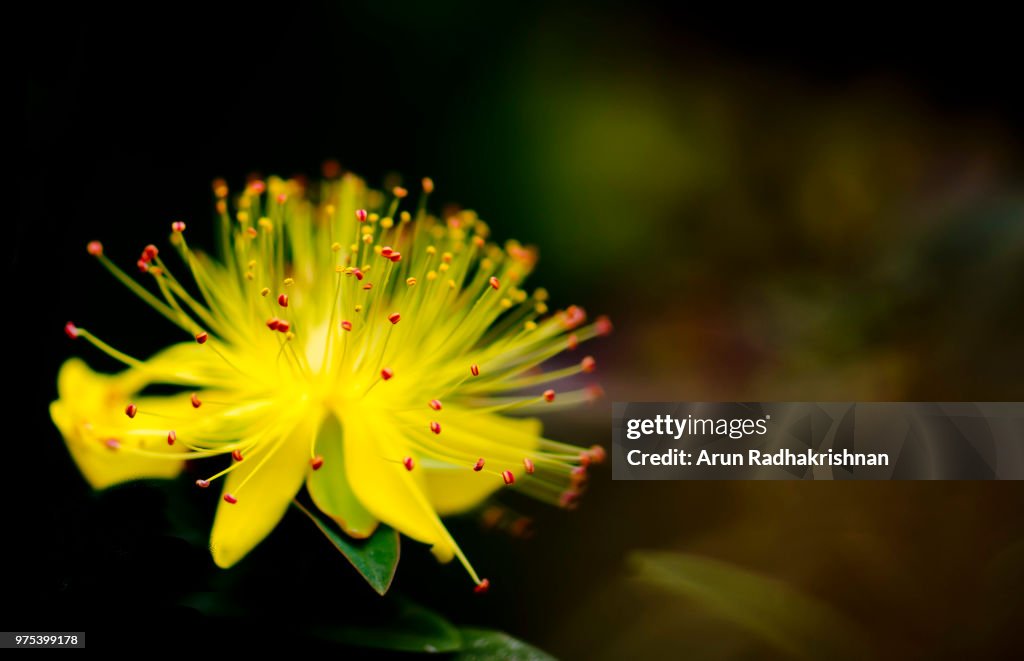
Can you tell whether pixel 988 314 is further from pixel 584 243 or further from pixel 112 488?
pixel 112 488

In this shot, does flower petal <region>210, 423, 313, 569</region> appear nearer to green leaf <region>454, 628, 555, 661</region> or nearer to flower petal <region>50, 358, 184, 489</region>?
flower petal <region>50, 358, 184, 489</region>

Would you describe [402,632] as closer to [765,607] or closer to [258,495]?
[258,495]

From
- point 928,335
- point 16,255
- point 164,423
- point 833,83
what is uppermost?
point 833,83

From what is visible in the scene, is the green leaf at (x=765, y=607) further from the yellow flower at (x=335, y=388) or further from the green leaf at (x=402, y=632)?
the green leaf at (x=402, y=632)

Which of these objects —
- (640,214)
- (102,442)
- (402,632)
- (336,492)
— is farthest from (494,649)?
(640,214)

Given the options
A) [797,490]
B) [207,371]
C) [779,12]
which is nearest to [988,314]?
[797,490]

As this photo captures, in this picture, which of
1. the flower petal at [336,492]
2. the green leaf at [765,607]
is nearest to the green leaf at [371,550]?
the flower petal at [336,492]
